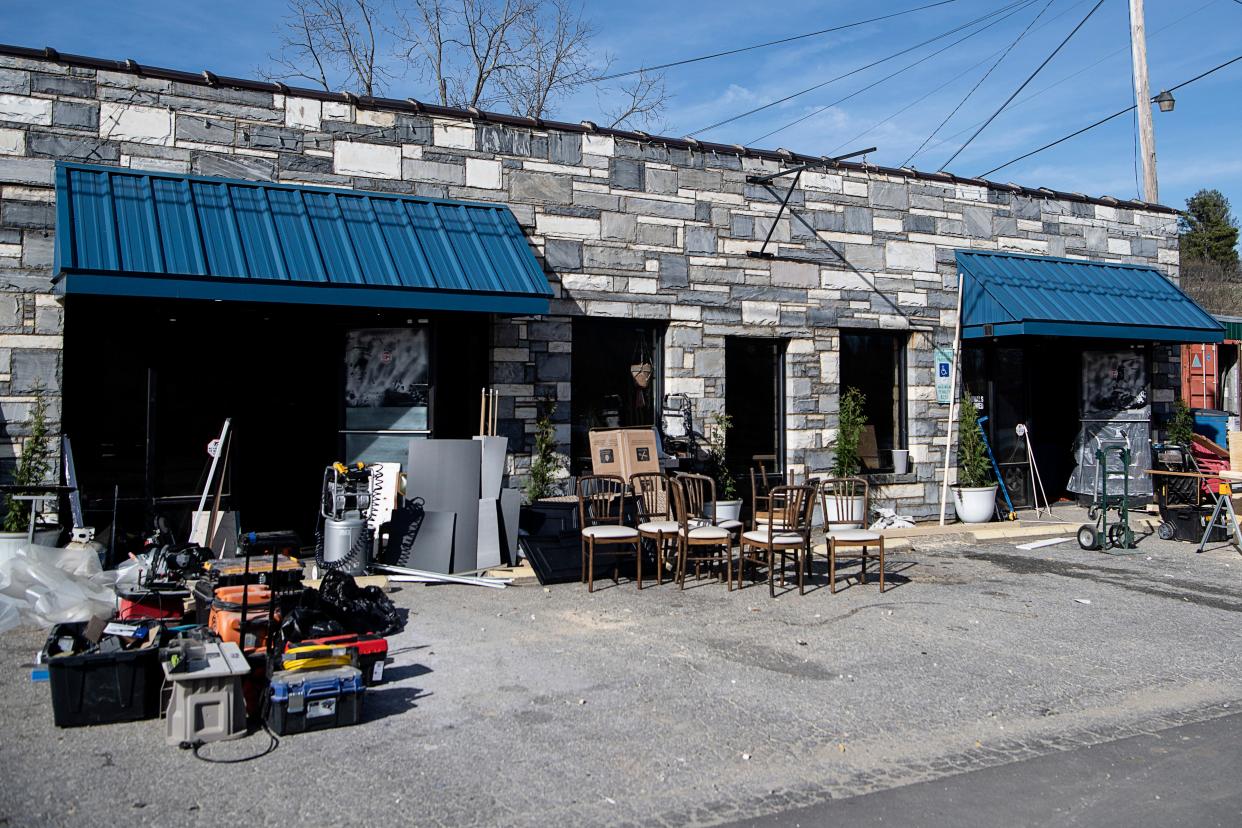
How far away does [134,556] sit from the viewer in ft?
26.6

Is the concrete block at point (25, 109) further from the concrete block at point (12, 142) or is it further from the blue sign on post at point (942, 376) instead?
the blue sign on post at point (942, 376)

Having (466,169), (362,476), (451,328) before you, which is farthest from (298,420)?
(466,169)

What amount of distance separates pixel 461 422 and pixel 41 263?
405 cm

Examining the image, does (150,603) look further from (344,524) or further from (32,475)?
(32,475)

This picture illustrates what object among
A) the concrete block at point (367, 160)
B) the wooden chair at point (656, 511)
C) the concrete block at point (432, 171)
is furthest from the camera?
the concrete block at point (432, 171)

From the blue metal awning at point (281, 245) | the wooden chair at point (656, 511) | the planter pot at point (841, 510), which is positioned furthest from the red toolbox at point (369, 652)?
the planter pot at point (841, 510)

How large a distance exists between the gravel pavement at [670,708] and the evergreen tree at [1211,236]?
34762 millimetres

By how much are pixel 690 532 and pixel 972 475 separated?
6.13 m

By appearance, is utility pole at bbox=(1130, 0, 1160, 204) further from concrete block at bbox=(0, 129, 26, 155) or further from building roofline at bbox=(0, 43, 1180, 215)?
concrete block at bbox=(0, 129, 26, 155)

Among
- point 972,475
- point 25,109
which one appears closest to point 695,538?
point 972,475

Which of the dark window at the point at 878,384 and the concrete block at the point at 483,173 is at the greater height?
the concrete block at the point at 483,173

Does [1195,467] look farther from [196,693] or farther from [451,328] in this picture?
[196,693]

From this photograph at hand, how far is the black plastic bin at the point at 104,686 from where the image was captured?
483 cm

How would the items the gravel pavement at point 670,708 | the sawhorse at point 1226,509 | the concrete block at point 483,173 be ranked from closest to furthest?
the gravel pavement at point 670,708 < the sawhorse at point 1226,509 < the concrete block at point 483,173
